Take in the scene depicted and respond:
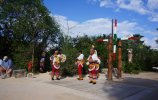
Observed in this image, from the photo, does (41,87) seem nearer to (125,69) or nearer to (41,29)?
(41,29)

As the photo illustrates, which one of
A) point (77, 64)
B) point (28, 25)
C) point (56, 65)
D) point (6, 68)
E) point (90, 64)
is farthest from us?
point (28, 25)

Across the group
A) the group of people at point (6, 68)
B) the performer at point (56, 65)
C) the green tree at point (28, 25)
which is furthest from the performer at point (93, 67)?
the green tree at point (28, 25)

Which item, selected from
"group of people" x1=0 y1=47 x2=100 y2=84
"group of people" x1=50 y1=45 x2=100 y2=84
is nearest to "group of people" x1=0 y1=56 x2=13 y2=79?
"group of people" x1=0 y1=47 x2=100 y2=84

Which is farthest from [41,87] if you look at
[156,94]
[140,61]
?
[140,61]

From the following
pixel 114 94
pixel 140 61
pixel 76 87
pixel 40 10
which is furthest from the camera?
pixel 140 61

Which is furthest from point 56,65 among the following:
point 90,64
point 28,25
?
point 28,25

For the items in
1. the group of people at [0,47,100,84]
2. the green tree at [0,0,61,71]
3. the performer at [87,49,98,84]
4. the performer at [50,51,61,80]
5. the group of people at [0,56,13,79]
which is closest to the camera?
the performer at [87,49,98,84]

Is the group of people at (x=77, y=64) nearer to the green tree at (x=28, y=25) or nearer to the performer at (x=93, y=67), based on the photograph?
the performer at (x=93, y=67)

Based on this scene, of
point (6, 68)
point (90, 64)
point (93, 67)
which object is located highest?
point (90, 64)

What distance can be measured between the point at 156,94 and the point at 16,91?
5.32 meters

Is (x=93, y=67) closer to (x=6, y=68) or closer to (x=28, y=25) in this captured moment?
(x=6, y=68)

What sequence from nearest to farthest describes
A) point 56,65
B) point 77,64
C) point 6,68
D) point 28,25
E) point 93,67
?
point 93,67
point 56,65
point 77,64
point 6,68
point 28,25

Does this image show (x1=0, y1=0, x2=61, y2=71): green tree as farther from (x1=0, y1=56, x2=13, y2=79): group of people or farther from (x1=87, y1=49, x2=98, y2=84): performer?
(x1=87, y1=49, x2=98, y2=84): performer

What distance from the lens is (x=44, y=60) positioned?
18172 mm
